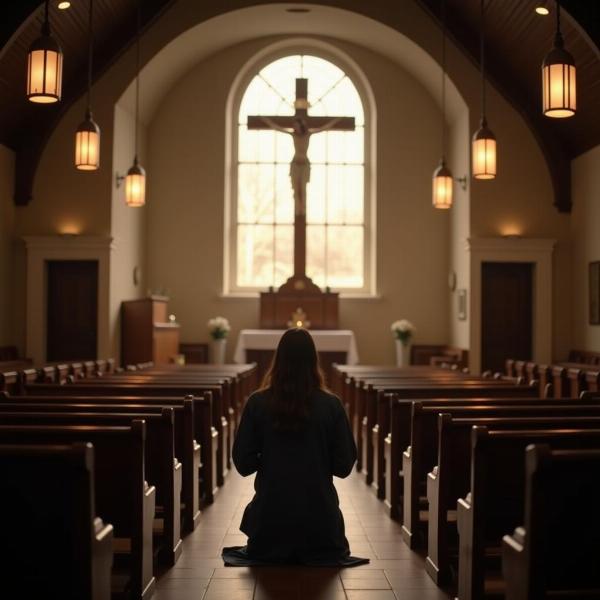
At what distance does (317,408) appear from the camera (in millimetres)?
4375

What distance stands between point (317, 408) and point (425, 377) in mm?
4381

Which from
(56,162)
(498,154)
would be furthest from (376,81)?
(56,162)

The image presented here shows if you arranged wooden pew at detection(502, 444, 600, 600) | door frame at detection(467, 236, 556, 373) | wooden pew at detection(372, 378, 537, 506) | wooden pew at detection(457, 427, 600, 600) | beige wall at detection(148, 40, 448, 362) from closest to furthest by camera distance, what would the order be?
wooden pew at detection(502, 444, 600, 600), wooden pew at detection(457, 427, 600, 600), wooden pew at detection(372, 378, 537, 506), door frame at detection(467, 236, 556, 373), beige wall at detection(148, 40, 448, 362)

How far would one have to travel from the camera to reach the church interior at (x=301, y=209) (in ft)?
25.6

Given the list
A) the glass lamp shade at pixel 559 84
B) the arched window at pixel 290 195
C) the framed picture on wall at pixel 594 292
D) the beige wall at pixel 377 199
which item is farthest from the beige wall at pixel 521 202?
the glass lamp shade at pixel 559 84

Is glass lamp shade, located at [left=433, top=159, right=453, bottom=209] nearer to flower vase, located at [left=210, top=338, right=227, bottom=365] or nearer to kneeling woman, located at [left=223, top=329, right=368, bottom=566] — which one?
flower vase, located at [left=210, top=338, right=227, bottom=365]

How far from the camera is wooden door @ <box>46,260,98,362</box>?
43.2 feet

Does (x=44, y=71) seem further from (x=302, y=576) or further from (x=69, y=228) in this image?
(x=69, y=228)

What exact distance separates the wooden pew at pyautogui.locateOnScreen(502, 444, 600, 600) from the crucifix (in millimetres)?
11114

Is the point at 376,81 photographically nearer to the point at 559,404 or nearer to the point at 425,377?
the point at 425,377

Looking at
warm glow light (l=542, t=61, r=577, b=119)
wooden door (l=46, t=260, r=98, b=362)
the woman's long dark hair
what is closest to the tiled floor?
the woman's long dark hair

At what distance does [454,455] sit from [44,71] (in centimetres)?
384

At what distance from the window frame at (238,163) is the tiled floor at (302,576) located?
1004 centimetres

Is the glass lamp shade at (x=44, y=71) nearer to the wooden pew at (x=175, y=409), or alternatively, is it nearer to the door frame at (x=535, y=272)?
the wooden pew at (x=175, y=409)
